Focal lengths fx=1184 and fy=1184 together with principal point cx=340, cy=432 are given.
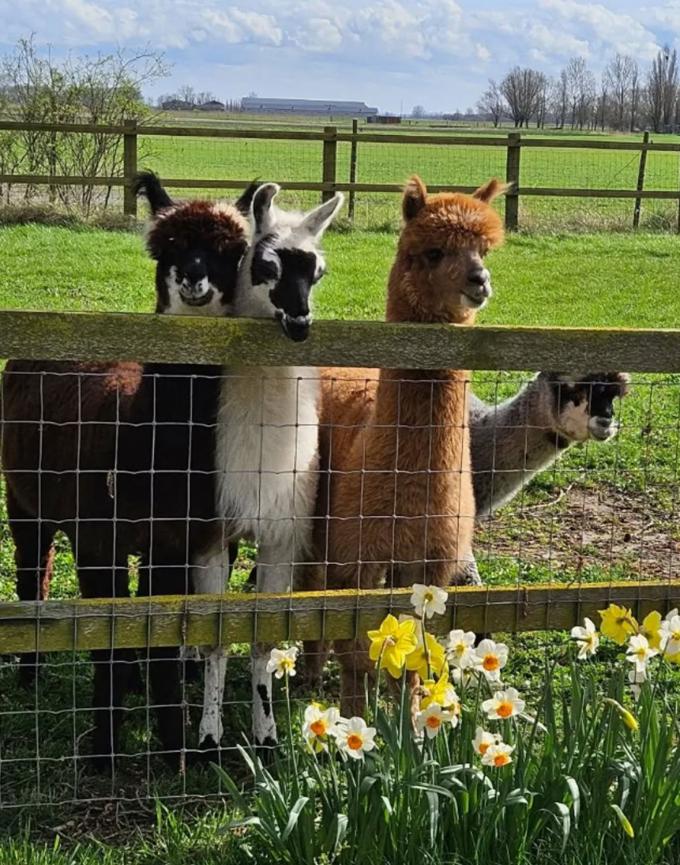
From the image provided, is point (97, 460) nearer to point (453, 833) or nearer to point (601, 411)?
point (453, 833)

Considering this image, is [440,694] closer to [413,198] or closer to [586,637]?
[586,637]

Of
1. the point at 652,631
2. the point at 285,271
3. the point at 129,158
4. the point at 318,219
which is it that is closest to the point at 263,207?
the point at 318,219

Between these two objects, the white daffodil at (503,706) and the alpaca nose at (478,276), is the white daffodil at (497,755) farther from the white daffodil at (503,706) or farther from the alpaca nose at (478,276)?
the alpaca nose at (478,276)

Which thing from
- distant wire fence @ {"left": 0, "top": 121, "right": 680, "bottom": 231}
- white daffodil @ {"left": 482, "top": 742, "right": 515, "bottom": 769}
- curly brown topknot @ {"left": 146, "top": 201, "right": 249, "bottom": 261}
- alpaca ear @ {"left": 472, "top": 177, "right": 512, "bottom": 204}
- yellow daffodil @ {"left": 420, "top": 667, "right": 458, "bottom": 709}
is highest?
distant wire fence @ {"left": 0, "top": 121, "right": 680, "bottom": 231}

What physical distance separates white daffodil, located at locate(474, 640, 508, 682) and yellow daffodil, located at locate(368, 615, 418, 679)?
0.58ft

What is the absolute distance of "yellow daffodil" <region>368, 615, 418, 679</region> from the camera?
9.37ft

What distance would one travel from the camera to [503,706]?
2.87 m

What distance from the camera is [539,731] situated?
10.7ft

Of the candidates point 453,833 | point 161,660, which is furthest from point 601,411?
point 453,833

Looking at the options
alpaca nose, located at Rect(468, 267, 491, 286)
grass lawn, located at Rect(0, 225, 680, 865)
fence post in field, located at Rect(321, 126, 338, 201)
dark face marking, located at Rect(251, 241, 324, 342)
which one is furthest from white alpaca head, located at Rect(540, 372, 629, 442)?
fence post in field, located at Rect(321, 126, 338, 201)

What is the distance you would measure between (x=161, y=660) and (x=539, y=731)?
1.41 metres

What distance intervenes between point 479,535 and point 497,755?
11.4ft

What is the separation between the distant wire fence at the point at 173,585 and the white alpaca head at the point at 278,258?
0.27 metres

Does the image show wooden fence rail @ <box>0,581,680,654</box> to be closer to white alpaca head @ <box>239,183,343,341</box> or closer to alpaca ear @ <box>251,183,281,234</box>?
white alpaca head @ <box>239,183,343,341</box>
